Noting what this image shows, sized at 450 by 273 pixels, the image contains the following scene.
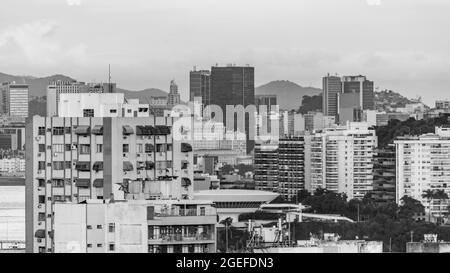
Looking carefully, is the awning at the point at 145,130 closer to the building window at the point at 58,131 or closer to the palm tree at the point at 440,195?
the building window at the point at 58,131

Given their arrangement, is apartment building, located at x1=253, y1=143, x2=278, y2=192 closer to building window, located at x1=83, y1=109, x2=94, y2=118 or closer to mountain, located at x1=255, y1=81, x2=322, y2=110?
mountain, located at x1=255, y1=81, x2=322, y2=110

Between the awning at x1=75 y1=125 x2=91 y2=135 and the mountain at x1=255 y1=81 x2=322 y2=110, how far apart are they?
12.3ft

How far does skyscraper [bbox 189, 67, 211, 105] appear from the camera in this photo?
9.03ft

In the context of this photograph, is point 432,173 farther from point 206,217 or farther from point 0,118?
point 0,118

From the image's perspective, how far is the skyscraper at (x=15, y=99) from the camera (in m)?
3.13

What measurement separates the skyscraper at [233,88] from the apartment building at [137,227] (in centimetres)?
33

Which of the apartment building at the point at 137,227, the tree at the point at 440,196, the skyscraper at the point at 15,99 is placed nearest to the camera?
the apartment building at the point at 137,227

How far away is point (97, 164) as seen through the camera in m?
7.64

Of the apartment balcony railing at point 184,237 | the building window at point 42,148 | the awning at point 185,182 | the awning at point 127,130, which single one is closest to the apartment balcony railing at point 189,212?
the apartment balcony railing at point 184,237

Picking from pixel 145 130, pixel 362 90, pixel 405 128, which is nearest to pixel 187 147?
pixel 362 90

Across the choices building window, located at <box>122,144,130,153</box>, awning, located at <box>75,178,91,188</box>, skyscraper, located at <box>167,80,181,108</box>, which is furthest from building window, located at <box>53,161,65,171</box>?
skyscraper, located at <box>167,80,181,108</box>

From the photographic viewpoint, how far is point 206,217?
15.1 feet
